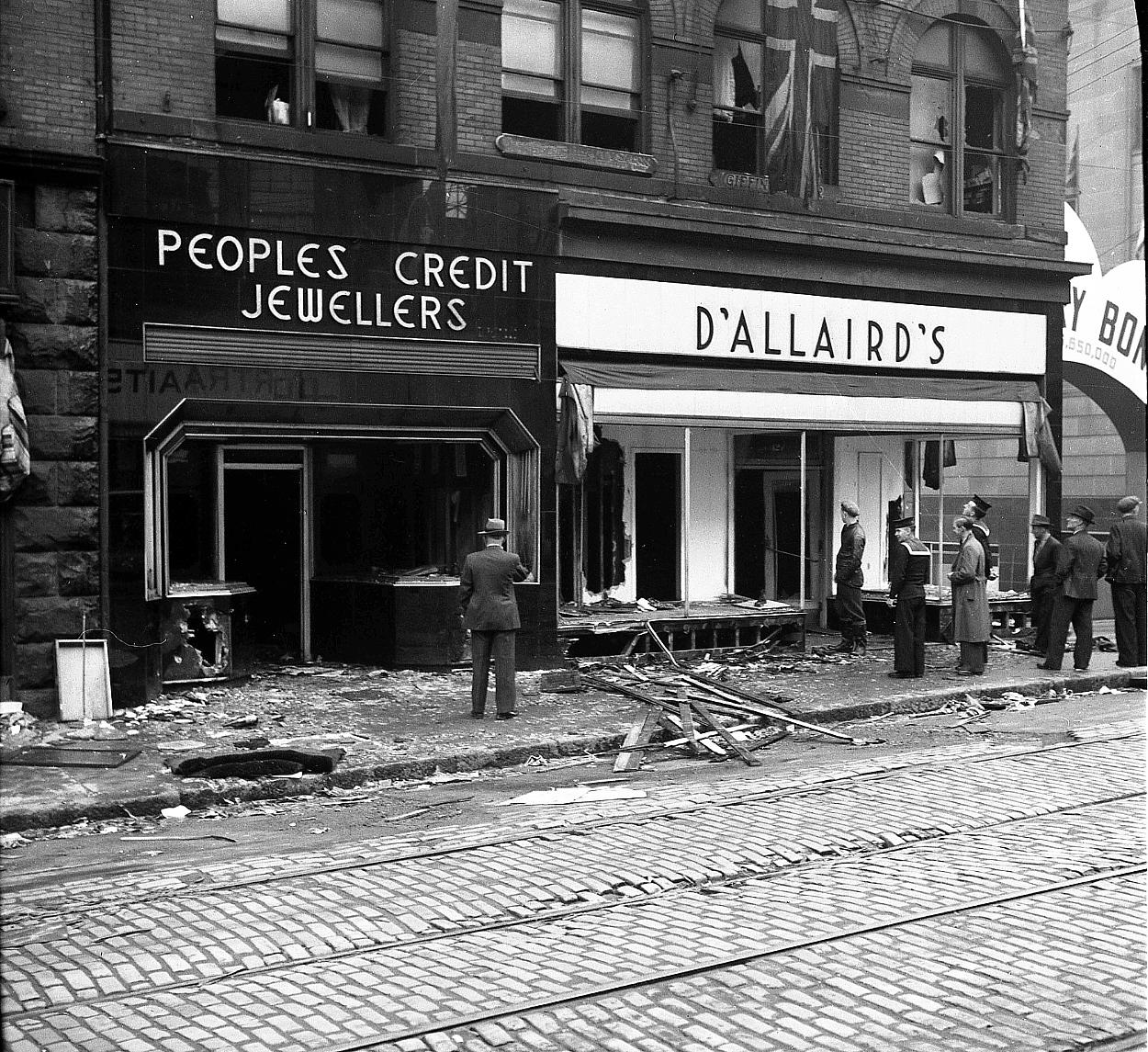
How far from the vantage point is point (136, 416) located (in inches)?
537

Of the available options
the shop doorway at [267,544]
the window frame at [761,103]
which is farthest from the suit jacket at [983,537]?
the shop doorway at [267,544]

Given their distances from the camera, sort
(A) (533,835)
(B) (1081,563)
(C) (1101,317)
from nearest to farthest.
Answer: (A) (533,835) → (B) (1081,563) → (C) (1101,317)

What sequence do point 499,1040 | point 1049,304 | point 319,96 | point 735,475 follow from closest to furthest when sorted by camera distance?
point 499,1040, point 319,96, point 735,475, point 1049,304

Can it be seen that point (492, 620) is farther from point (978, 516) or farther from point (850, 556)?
point (978, 516)

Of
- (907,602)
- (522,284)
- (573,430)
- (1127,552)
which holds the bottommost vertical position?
(907,602)

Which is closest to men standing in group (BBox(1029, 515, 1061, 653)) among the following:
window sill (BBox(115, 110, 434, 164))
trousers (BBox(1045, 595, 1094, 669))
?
trousers (BBox(1045, 595, 1094, 669))

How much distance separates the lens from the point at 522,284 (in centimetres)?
1598

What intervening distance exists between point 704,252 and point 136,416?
737 cm

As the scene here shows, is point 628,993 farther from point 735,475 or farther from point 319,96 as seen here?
point 735,475

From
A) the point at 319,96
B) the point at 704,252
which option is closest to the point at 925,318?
the point at 704,252

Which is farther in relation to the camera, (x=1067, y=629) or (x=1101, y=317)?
(x=1101, y=317)

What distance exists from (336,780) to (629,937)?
464 centimetres

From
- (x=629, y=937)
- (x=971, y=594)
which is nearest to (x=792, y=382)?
(x=971, y=594)

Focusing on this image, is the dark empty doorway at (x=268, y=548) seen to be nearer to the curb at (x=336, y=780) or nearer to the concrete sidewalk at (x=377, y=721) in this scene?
the concrete sidewalk at (x=377, y=721)
